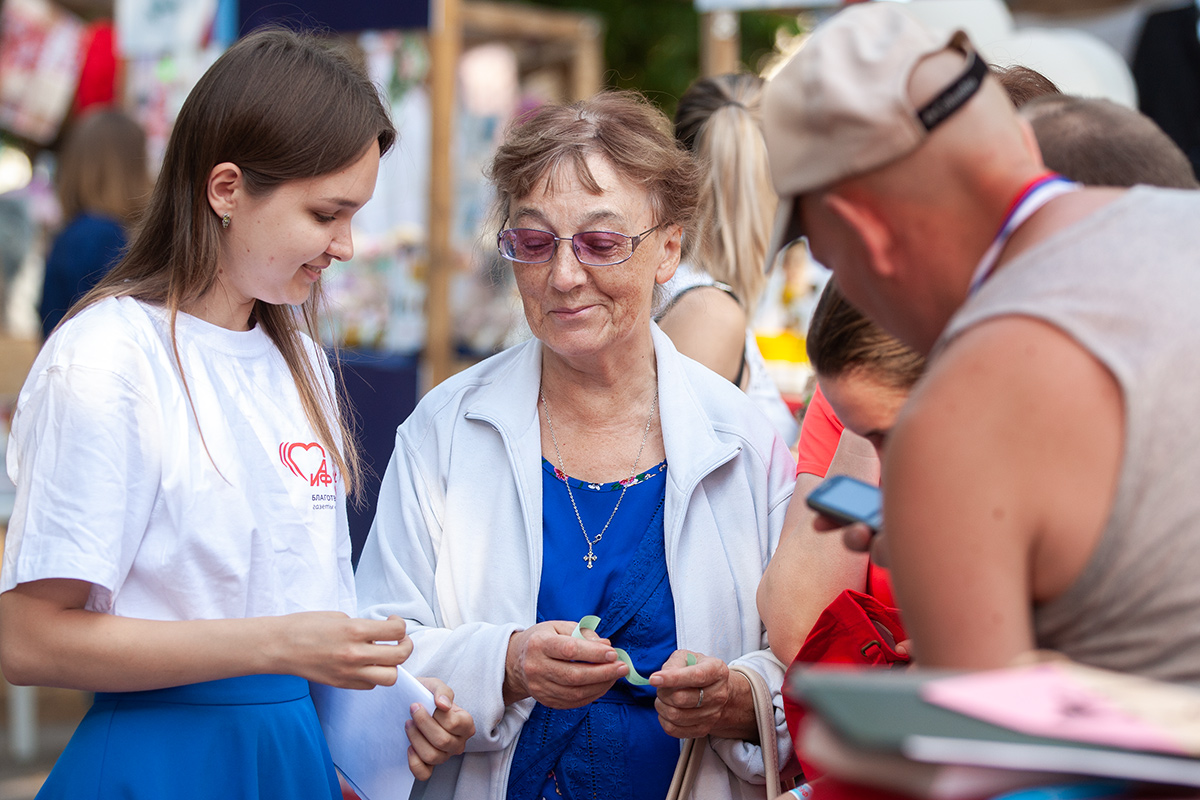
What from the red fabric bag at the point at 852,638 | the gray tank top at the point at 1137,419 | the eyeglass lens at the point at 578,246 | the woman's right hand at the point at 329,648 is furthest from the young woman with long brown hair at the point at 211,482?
the gray tank top at the point at 1137,419

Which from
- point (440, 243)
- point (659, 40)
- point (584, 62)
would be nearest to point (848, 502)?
point (440, 243)

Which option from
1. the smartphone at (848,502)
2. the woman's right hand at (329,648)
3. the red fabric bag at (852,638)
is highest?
the smartphone at (848,502)

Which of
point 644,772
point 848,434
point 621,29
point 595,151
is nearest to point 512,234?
point 595,151

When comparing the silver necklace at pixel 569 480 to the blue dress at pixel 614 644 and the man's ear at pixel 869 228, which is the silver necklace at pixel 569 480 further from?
the man's ear at pixel 869 228

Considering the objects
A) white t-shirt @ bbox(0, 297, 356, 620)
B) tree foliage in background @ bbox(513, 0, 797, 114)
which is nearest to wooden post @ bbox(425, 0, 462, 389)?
white t-shirt @ bbox(0, 297, 356, 620)

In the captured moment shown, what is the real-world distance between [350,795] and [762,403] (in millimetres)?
1393

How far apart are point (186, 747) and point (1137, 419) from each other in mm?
1439

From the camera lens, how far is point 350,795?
2703 millimetres

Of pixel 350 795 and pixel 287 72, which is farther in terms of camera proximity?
pixel 350 795

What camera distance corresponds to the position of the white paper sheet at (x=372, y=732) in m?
1.95

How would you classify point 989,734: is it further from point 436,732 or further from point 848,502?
point 436,732

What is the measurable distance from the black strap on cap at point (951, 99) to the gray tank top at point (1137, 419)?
152 mm

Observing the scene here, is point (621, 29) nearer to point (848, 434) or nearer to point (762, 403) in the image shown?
point (762, 403)

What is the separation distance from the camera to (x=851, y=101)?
3.36 feet
